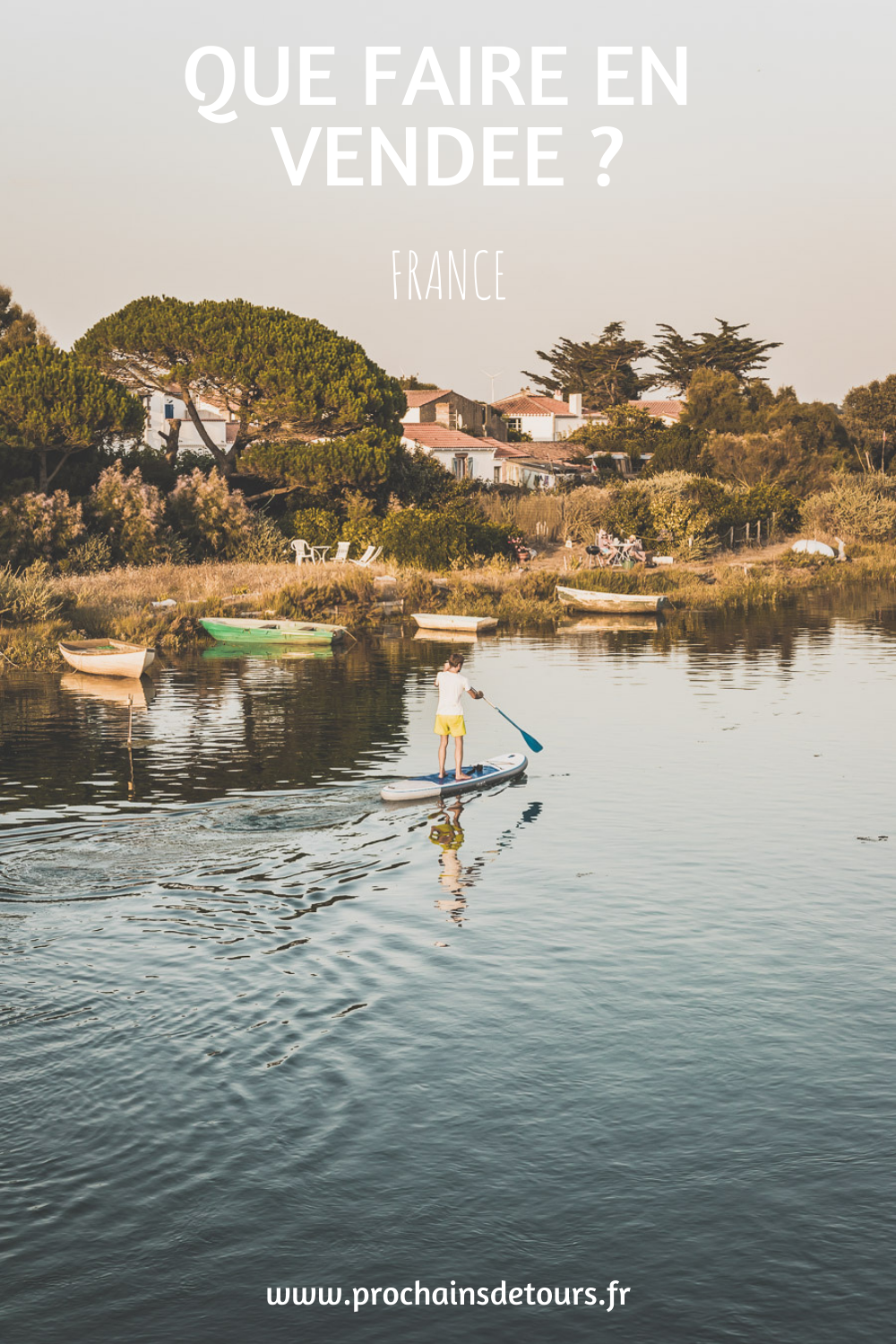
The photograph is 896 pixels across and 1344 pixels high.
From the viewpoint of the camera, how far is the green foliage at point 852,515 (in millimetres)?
82812

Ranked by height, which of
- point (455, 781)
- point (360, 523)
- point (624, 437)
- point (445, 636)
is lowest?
point (455, 781)

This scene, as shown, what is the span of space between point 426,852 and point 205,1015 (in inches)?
257

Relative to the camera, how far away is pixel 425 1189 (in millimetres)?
9367

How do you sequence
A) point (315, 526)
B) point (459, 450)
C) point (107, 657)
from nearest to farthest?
point (107, 657), point (315, 526), point (459, 450)

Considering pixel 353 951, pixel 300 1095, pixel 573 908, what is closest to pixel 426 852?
pixel 573 908

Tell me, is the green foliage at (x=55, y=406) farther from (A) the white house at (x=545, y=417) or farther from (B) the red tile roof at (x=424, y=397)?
(A) the white house at (x=545, y=417)

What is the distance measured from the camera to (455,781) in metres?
22.1

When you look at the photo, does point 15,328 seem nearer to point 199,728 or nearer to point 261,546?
point 261,546

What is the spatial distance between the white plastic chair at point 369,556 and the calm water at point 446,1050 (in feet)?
112

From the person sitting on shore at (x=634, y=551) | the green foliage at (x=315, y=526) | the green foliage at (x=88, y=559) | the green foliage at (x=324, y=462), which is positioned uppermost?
the green foliage at (x=324, y=462)

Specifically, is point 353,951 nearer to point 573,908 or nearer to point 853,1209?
point 573,908

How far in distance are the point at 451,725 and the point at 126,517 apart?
117 feet

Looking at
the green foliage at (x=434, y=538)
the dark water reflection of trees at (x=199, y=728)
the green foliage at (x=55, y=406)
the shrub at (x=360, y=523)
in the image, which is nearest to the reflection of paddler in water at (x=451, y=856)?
the dark water reflection of trees at (x=199, y=728)

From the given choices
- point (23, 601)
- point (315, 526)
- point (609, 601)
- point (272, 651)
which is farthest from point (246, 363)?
point (23, 601)
